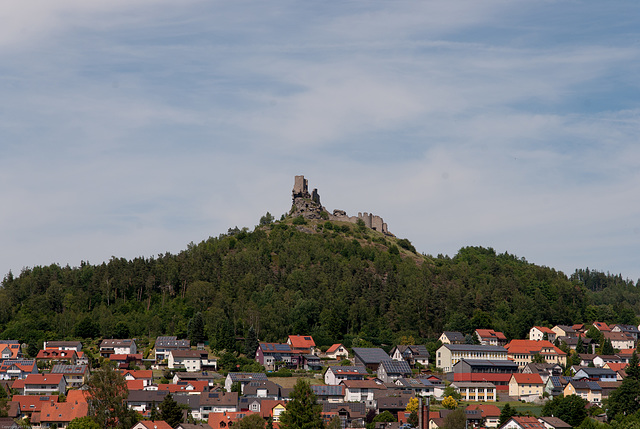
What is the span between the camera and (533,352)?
113m

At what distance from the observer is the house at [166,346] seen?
106 m

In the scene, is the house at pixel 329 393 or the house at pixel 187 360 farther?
the house at pixel 187 360

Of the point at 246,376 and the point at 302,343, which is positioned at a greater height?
the point at 302,343

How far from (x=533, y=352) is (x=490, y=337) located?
26.6 ft

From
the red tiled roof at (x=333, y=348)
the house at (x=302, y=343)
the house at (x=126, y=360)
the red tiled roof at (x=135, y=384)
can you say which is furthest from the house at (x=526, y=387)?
the house at (x=126, y=360)

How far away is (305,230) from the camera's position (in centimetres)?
16638

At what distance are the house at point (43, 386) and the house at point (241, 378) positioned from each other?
16.9 meters

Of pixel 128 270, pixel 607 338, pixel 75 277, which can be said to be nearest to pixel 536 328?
pixel 607 338

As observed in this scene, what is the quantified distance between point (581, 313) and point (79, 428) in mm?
95457

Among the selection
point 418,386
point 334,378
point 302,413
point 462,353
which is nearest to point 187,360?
point 334,378

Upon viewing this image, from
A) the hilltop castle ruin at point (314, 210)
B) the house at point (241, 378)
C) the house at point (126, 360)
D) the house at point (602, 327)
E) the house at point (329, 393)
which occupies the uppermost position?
the hilltop castle ruin at point (314, 210)

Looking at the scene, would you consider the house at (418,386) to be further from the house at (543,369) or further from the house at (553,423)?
the house at (553,423)

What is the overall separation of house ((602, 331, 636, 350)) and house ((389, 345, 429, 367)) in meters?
30.6

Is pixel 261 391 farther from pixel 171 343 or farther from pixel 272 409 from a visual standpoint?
pixel 171 343
